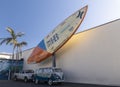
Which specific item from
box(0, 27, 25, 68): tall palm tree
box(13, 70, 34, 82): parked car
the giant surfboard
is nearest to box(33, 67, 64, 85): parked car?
box(13, 70, 34, 82): parked car

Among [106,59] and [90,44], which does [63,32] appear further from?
[106,59]

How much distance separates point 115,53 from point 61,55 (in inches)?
381

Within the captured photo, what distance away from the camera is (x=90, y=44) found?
75.2 ft

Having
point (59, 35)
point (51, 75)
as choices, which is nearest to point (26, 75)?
point (51, 75)

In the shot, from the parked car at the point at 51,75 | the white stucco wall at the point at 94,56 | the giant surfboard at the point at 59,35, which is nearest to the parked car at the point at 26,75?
the giant surfboard at the point at 59,35

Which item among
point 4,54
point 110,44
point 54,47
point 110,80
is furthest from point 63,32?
point 4,54

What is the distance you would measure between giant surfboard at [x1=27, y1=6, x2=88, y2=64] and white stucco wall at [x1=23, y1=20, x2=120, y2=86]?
5.46 ft

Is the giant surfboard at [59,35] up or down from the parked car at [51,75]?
up

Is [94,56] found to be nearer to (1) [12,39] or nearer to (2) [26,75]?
(2) [26,75]

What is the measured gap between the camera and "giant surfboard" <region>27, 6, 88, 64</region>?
2356cm

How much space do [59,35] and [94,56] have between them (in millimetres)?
5938

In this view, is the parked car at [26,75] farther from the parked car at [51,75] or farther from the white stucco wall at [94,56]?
the white stucco wall at [94,56]

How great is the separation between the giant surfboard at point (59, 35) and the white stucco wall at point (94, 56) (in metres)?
1.66

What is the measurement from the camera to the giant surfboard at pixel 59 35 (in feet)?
77.3
